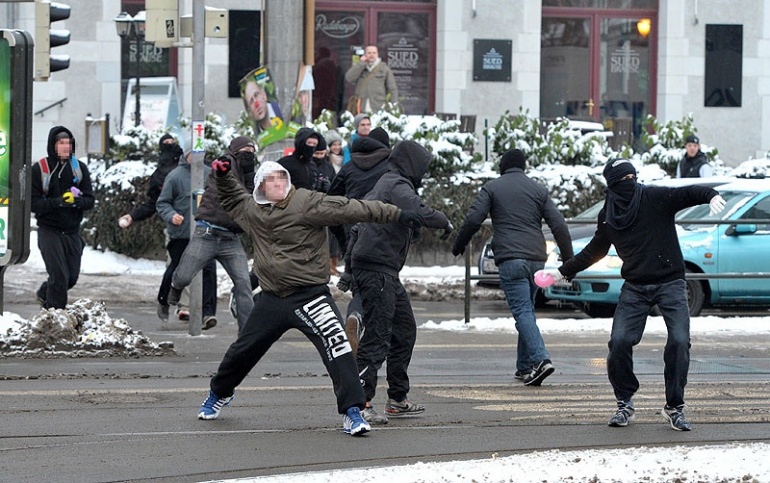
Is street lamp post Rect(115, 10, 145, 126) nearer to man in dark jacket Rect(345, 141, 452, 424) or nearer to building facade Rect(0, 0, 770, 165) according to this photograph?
building facade Rect(0, 0, 770, 165)

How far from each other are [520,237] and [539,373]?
1.07 m

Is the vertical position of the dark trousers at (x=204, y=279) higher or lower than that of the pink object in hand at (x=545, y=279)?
lower

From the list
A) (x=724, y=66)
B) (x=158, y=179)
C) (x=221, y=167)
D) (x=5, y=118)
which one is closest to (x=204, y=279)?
(x=158, y=179)

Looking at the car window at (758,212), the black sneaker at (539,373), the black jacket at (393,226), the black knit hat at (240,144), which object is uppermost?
the black knit hat at (240,144)

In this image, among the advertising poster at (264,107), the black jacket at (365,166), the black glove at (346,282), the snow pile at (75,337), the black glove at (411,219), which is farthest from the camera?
the advertising poster at (264,107)

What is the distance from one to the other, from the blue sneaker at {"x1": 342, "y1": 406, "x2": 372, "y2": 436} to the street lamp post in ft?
53.3

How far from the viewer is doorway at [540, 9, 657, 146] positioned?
2730 centimetres

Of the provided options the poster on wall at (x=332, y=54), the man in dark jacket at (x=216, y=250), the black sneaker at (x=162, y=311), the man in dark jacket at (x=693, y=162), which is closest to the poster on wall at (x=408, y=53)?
the poster on wall at (x=332, y=54)

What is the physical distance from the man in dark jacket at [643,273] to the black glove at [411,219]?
48.9 inches

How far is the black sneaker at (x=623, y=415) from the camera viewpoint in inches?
357

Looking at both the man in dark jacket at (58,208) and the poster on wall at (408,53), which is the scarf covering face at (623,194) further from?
the poster on wall at (408,53)

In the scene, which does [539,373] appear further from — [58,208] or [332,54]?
[332,54]

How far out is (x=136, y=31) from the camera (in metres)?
24.6

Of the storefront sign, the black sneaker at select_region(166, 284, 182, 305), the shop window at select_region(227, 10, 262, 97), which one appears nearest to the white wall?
the storefront sign
